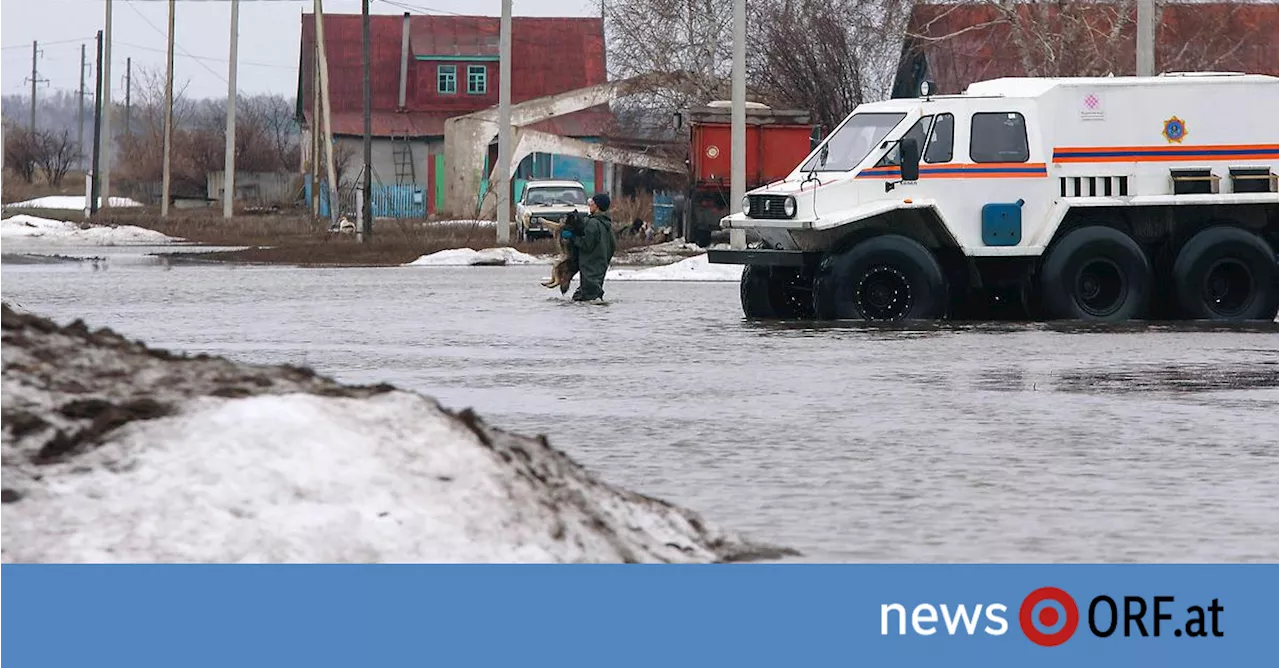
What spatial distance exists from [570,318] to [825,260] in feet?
9.36

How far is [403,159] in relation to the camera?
81.4 m

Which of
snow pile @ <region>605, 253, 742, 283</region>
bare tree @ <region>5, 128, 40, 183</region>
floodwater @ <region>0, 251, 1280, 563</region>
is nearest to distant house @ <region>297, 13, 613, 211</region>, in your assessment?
bare tree @ <region>5, 128, 40, 183</region>

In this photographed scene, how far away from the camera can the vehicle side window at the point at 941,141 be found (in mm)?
22545

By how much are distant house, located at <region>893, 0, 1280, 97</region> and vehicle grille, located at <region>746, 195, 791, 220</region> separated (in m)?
18.9

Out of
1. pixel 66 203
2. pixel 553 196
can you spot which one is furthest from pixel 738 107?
pixel 66 203

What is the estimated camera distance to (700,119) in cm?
4700

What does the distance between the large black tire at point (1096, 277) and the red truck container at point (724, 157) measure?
23400 millimetres

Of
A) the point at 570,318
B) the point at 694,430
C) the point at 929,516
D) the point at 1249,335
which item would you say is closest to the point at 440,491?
the point at 929,516

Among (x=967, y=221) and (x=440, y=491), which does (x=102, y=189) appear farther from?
(x=440, y=491)

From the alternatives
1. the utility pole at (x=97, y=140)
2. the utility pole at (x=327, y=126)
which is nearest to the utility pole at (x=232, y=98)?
the utility pole at (x=327, y=126)

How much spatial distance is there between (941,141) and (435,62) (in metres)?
63.1

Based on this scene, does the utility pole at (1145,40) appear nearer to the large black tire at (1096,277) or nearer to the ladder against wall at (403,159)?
the large black tire at (1096,277)

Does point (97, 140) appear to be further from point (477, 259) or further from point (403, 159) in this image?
point (477, 259)
